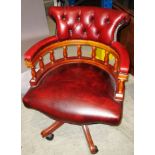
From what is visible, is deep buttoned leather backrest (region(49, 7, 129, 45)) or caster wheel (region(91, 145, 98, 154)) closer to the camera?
deep buttoned leather backrest (region(49, 7, 129, 45))

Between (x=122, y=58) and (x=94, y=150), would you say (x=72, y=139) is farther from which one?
(x=122, y=58)

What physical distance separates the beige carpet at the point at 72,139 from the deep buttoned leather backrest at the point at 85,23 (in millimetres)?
741

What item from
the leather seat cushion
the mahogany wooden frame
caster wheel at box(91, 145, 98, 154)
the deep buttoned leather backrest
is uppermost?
the deep buttoned leather backrest

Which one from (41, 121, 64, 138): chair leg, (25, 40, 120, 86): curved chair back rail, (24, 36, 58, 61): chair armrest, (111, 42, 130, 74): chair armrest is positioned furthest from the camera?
(41, 121, 64, 138): chair leg

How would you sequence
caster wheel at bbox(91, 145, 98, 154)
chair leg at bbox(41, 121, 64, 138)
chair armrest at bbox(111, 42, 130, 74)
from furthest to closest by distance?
chair leg at bbox(41, 121, 64, 138)
caster wheel at bbox(91, 145, 98, 154)
chair armrest at bbox(111, 42, 130, 74)

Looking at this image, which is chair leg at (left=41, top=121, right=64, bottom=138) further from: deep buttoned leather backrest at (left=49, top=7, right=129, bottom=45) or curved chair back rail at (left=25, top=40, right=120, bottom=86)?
deep buttoned leather backrest at (left=49, top=7, right=129, bottom=45)

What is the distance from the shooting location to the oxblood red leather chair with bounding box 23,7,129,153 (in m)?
1.29

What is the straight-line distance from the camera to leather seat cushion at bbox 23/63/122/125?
50.0 inches

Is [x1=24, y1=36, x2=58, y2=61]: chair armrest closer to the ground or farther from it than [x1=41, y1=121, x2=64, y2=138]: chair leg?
farther from it

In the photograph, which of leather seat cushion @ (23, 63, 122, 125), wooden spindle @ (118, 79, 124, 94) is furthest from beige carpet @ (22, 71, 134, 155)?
wooden spindle @ (118, 79, 124, 94)

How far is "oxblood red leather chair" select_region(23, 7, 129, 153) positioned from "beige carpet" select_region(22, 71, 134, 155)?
79 millimetres
